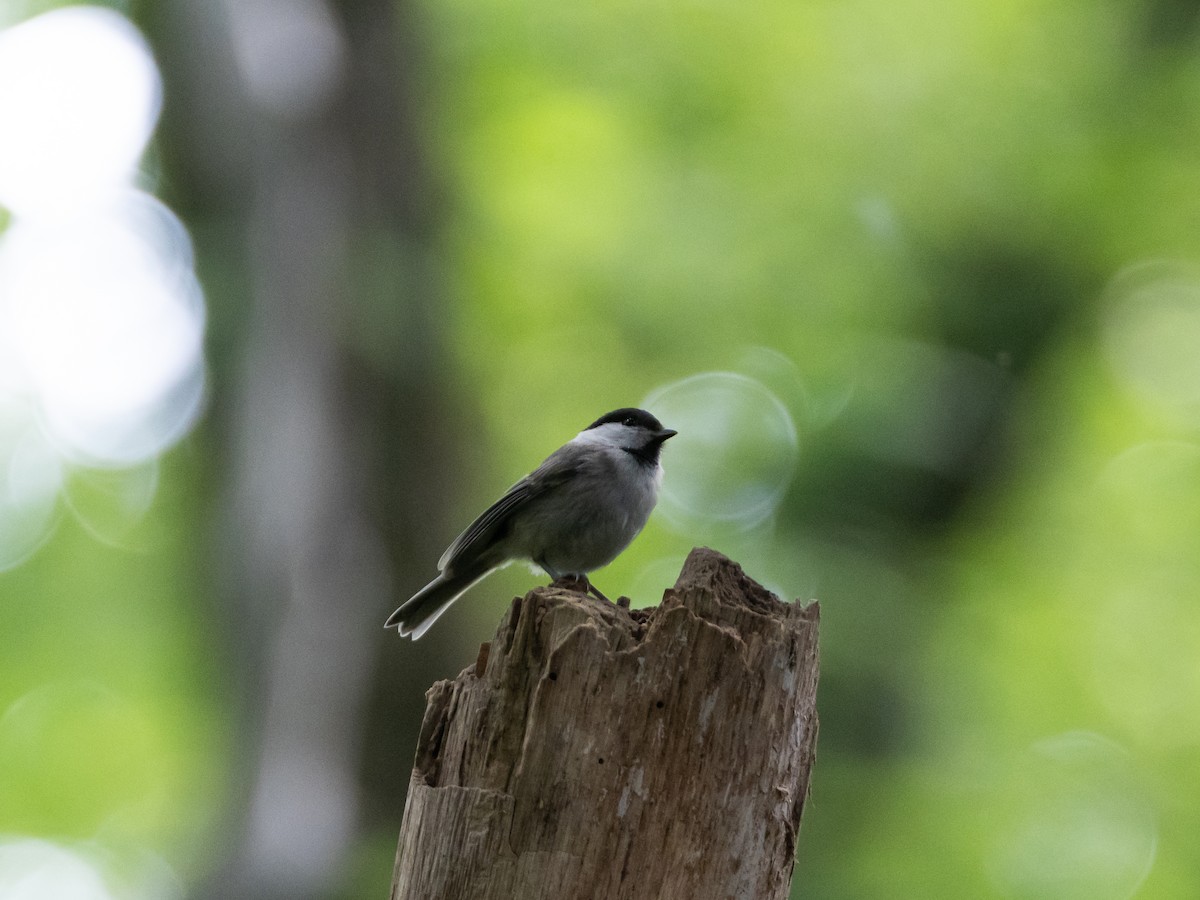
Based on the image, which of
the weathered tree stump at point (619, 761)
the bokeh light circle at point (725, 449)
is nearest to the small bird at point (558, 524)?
the weathered tree stump at point (619, 761)

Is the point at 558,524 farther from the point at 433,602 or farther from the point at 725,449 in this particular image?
the point at 725,449

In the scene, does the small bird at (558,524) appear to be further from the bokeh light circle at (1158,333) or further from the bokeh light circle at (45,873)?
the bokeh light circle at (45,873)

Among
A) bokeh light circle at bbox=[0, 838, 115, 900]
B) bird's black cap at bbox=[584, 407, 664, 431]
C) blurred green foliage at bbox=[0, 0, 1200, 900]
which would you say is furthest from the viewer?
bokeh light circle at bbox=[0, 838, 115, 900]

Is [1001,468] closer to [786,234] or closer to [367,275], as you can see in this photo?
[786,234]

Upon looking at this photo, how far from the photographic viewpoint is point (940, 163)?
805 centimetres

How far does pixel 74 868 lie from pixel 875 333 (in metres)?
8.40

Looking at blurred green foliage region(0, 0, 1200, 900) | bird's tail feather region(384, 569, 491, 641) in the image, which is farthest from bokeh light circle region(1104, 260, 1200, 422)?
bird's tail feather region(384, 569, 491, 641)

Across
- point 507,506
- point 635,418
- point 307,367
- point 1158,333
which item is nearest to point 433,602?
point 507,506

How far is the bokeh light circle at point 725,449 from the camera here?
321 inches

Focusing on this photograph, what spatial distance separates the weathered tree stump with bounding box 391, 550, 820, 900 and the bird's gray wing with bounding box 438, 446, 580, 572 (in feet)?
6.27

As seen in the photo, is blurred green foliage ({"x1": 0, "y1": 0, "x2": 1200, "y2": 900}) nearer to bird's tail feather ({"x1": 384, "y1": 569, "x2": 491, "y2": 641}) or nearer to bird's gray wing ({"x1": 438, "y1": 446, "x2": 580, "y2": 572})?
bird's tail feather ({"x1": 384, "y1": 569, "x2": 491, "y2": 641})

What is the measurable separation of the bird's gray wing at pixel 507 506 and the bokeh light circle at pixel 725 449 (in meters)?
3.27

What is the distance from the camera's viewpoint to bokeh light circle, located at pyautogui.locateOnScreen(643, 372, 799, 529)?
8148 millimetres

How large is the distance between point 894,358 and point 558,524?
425 cm
